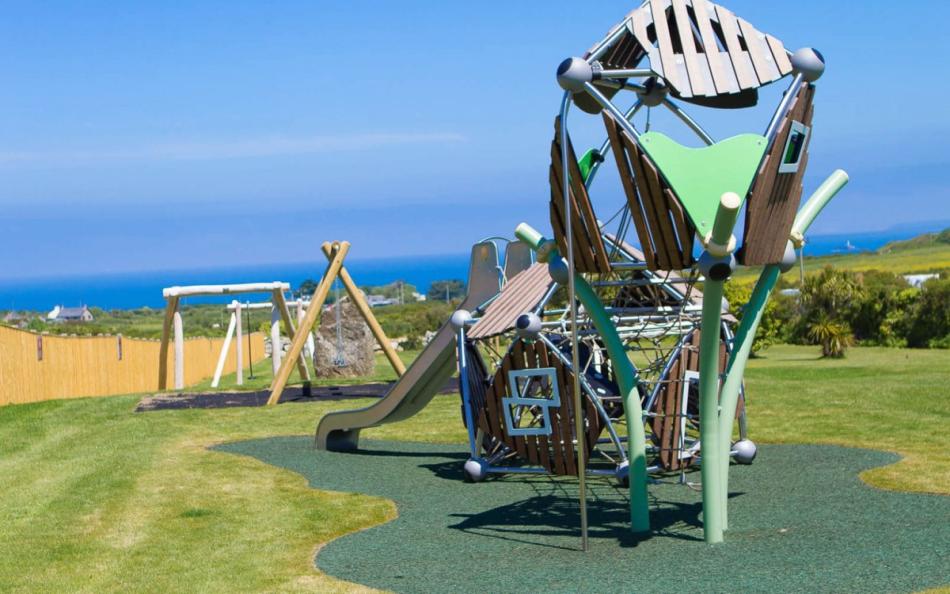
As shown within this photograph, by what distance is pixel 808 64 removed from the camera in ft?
27.6

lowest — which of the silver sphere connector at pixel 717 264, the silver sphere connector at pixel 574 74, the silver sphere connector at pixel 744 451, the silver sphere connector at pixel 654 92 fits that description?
the silver sphere connector at pixel 744 451

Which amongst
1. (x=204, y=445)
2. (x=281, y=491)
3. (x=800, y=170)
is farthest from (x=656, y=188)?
(x=204, y=445)

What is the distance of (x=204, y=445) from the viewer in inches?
631

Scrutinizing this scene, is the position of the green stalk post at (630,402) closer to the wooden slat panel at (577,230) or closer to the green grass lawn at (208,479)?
the wooden slat panel at (577,230)

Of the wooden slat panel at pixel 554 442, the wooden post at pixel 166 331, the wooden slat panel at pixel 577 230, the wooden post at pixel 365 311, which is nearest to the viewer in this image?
the wooden slat panel at pixel 577 230

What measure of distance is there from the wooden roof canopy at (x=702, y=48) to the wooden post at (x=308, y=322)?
41.1 feet

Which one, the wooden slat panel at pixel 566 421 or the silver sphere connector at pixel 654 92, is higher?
the silver sphere connector at pixel 654 92

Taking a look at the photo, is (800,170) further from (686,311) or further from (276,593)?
(276,593)

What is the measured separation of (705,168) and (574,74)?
1124mm

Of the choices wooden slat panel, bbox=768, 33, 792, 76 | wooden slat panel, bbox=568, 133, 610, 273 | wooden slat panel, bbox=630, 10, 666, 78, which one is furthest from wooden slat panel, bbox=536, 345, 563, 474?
wooden slat panel, bbox=768, 33, 792, 76

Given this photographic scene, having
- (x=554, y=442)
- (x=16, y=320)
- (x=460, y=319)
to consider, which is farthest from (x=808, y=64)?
(x=16, y=320)

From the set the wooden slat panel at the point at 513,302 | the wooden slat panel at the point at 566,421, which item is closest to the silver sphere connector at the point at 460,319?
the wooden slat panel at the point at 513,302

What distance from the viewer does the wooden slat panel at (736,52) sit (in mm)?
8469

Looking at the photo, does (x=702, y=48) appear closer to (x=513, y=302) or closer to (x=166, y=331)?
(x=513, y=302)
